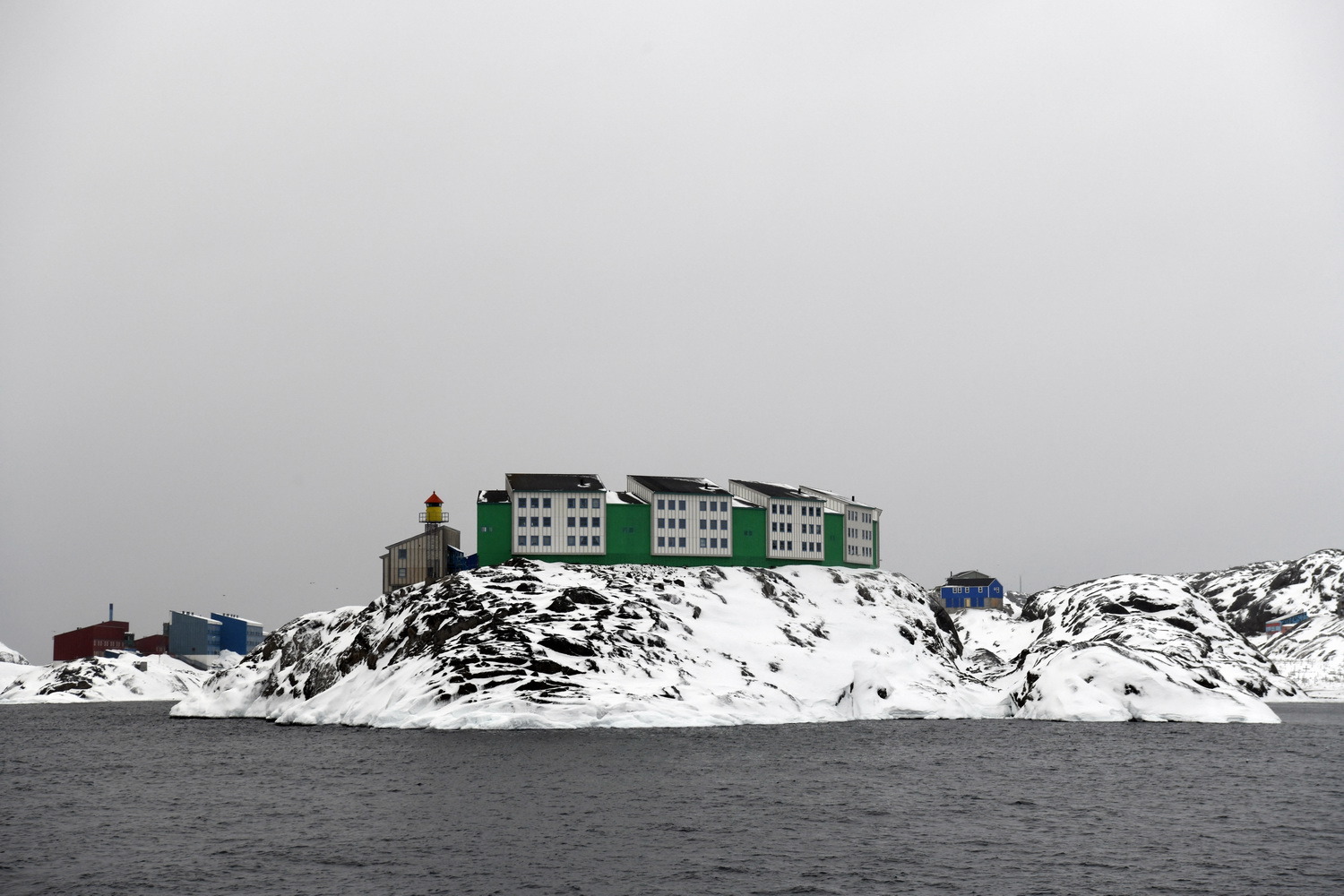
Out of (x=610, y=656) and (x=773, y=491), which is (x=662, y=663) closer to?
(x=610, y=656)

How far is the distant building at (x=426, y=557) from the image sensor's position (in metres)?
134

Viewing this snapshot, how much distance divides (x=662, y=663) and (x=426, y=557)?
39.9 meters

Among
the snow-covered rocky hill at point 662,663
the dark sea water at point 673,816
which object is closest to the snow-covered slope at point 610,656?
the snow-covered rocky hill at point 662,663

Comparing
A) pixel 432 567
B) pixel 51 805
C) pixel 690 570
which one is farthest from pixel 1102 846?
pixel 432 567

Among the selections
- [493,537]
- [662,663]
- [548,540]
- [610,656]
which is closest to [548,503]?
[548,540]

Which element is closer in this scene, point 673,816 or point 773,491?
point 673,816

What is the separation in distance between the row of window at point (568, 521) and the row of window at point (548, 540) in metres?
1.14

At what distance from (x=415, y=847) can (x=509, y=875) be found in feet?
21.8

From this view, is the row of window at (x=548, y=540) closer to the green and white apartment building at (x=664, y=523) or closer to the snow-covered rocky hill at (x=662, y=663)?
the green and white apartment building at (x=664, y=523)

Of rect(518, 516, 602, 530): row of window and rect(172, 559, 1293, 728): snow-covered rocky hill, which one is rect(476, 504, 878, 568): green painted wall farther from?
rect(172, 559, 1293, 728): snow-covered rocky hill

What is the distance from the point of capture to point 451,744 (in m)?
81.1

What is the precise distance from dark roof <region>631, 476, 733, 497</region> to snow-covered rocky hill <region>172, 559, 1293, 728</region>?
33.9ft

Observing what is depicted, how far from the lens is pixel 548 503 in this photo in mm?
131750

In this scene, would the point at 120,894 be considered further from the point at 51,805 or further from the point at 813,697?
the point at 813,697
